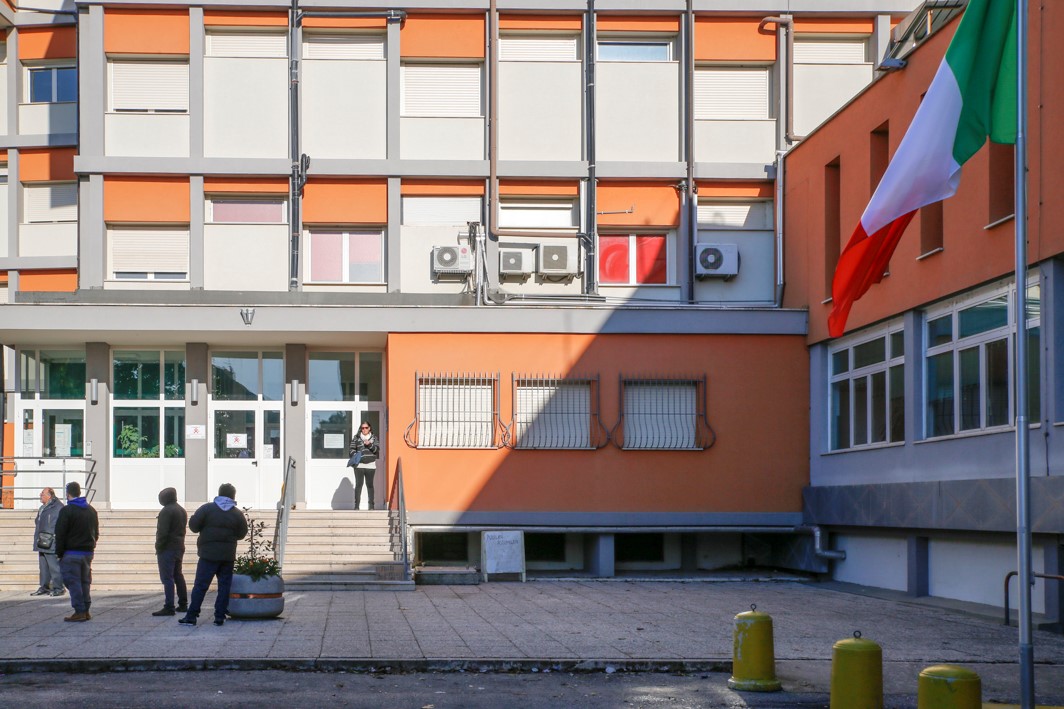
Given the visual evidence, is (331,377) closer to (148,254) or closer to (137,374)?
(137,374)

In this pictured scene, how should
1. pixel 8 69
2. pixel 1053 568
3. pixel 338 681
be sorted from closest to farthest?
pixel 338 681
pixel 1053 568
pixel 8 69

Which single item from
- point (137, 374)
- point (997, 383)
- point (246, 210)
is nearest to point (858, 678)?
point (997, 383)

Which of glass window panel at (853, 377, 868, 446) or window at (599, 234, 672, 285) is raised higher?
window at (599, 234, 672, 285)

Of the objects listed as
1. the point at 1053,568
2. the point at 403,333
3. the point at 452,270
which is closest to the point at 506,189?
the point at 452,270

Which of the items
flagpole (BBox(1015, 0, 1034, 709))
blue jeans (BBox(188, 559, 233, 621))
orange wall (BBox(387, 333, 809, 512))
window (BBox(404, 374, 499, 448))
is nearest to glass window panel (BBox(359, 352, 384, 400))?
orange wall (BBox(387, 333, 809, 512))

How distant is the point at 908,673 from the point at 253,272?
16.5 meters

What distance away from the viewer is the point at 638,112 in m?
25.8

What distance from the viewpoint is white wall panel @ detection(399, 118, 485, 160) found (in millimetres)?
25750

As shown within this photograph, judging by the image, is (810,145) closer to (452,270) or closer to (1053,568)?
(452,270)

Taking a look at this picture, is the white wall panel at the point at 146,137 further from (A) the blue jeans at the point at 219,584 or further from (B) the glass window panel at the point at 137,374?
(A) the blue jeans at the point at 219,584

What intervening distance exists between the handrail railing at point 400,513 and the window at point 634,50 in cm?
900

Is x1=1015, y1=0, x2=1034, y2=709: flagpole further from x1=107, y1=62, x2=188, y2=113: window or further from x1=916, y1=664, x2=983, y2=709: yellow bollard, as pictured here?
x1=107, y1=62, x2=188, y2=113: window

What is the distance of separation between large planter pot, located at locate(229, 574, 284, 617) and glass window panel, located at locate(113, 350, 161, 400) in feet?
37.2

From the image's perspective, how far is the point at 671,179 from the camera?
25.8 meters
